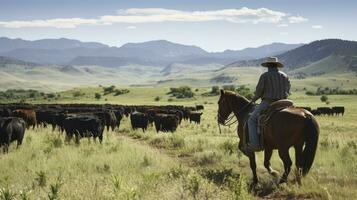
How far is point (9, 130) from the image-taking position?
17.6 metres

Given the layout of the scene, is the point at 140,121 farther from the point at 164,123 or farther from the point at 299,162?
the point at 299,162

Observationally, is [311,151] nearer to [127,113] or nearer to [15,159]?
[15,159]

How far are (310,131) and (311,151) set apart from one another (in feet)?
1.34

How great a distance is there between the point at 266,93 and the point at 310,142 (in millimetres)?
1710

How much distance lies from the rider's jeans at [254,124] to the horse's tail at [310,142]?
1.20 m

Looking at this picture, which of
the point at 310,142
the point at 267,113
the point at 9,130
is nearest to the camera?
the point at 310,142

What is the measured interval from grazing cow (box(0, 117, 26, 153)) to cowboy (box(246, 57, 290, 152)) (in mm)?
9725

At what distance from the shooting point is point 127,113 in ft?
152

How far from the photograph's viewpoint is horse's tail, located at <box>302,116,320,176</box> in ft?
32.5

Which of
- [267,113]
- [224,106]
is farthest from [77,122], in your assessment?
[267,113]

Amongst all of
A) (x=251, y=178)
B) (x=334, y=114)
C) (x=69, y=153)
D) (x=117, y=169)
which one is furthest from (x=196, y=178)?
(x=334, y=114)

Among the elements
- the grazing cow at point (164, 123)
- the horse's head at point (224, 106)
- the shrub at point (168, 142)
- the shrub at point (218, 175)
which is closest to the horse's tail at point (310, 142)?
the shrub at point (218, 175)

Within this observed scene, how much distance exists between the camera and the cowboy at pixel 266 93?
10.9 m

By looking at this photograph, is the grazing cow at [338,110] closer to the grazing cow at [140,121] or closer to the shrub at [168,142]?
the grazing cow at [140,121]
